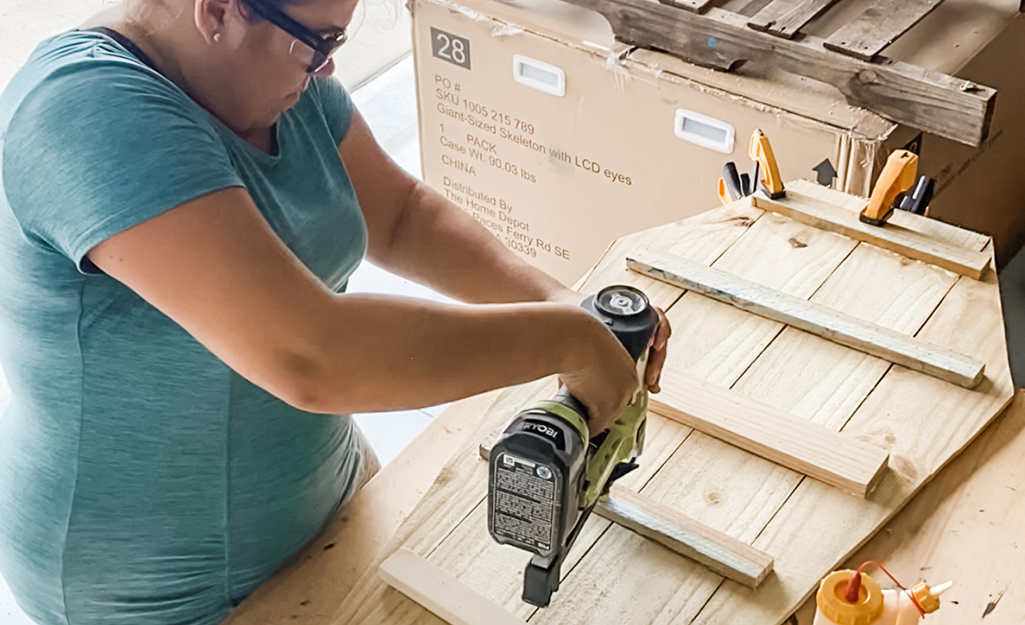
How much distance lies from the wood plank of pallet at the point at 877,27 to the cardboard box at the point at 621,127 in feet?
0.21

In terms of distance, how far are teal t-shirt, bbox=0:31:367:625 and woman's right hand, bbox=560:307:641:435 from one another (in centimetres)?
34

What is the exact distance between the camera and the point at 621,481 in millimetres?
1289

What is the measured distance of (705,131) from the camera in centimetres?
221

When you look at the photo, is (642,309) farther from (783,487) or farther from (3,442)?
(3,442)

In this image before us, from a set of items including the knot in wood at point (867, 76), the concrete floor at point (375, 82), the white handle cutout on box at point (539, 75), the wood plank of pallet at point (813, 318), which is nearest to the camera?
the wood plank of pallet at point (813, 318)

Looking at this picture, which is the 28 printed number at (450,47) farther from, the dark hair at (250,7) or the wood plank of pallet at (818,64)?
the dark hair at (250,7)

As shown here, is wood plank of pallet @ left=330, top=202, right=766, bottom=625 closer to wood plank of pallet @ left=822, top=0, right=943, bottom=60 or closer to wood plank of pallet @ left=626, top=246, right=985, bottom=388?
wood plank of pallet @ left=626, top=246, right=985, bottom=388

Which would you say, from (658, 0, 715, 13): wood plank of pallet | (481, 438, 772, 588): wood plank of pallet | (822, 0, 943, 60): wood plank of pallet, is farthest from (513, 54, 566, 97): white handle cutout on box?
(481, 438, 772, 588): wood plank of pallet

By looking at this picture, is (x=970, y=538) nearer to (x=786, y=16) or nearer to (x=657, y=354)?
(x=657, y=354)

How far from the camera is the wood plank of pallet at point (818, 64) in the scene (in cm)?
191

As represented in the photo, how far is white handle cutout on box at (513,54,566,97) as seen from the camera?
2.40m

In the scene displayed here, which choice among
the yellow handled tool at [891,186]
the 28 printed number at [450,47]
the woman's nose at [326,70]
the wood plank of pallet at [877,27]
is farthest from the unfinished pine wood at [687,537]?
the 28 printed number at [450,47]

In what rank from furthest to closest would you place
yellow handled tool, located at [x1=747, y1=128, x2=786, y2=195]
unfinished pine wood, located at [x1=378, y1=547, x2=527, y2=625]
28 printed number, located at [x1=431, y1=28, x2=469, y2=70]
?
28 printed number, located at [x1=431, y1=28, x2=469, y2=70]
yellow handled tool, located at [x1=747, y1=128, x2=786, y2=195]
unfinished pine wood, located at [x1=378, y1=547, x2=527, y2=625]

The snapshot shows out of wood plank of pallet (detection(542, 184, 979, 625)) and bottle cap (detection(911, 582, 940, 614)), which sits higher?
bottle cap (detection(911, 582, 940, 614))
